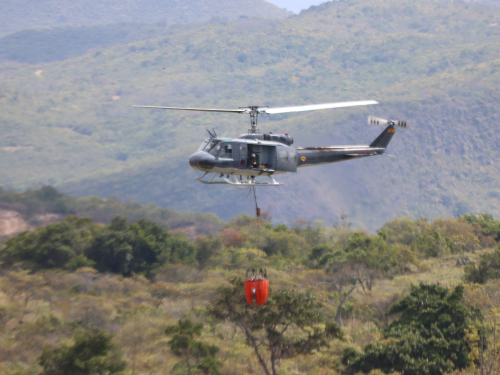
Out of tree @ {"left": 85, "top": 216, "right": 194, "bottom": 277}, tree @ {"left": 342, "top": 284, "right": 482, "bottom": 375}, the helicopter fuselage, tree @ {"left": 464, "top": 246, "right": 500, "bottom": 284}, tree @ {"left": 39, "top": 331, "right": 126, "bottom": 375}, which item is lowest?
tree @ {"left": 85, "top": 216, "right": 194, "bottom": 277}

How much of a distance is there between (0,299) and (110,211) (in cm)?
5880

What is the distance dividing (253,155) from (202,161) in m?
2.80

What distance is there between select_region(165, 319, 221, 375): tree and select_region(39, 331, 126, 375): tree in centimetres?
531

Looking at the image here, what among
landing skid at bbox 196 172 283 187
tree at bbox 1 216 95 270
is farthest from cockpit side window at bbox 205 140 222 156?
tree at bbox 1 216 95 270

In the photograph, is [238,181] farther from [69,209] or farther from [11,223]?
[69,209]

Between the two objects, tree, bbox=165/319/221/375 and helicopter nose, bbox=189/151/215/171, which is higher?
helicopter nose, bbox=189/151/215/171

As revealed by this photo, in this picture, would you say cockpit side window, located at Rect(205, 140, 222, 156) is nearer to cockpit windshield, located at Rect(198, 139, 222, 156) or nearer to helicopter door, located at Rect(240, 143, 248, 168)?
cockpit windshield, located at Rect(198, 139, 222, 156)

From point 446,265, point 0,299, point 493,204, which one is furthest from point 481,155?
point 0,299

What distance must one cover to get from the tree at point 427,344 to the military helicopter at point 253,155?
12705mm

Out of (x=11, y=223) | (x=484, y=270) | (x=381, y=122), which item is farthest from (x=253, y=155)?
(x=11, y=223)

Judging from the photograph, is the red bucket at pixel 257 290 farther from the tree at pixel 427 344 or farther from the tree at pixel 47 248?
the tree at pixel 47 248

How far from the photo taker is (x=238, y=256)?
66438 mm

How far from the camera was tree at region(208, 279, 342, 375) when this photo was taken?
29.8m

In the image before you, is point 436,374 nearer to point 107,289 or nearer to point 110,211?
point 107,289
